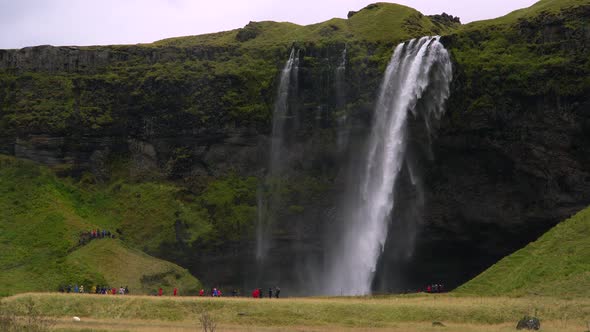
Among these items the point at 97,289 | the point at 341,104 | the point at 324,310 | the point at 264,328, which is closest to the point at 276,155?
the point at 341,104

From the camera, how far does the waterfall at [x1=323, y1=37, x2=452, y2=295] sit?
241 ft

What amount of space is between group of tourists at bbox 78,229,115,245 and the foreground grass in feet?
69.8

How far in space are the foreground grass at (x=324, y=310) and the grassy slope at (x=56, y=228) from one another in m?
16.5

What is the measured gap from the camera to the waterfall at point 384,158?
241 feet

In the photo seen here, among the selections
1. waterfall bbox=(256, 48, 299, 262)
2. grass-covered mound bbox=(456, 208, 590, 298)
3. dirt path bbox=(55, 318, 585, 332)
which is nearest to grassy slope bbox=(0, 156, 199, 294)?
waterfall bbox=(256, 48, 299, 262)

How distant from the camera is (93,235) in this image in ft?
245

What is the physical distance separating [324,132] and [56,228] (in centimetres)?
2591

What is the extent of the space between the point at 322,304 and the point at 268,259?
30.7 meters

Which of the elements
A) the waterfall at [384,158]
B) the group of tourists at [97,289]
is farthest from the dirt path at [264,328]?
the waterfall at [384,158]

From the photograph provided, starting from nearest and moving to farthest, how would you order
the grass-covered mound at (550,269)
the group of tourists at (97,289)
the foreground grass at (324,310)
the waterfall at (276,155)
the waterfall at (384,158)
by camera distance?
1. the foreground grass at (324,310)
2. the grass-covered mound at (550,269)
3. the group of tourists at (97,289)
4. the waterfall at (384,158)
5. the waterfall at (276,155)

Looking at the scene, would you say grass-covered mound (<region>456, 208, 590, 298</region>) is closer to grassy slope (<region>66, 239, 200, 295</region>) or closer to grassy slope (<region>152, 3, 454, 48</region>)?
grassy slope (<region>66, 239, 200, 295</region>)

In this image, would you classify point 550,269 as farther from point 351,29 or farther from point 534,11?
point 351,29

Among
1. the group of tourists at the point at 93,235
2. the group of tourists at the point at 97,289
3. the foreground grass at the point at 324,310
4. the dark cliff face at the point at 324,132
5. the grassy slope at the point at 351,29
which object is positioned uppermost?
the grassy slope at the point at 351,29

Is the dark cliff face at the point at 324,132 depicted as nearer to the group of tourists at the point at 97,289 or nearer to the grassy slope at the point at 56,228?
the grassy slope at the point at 56,228
